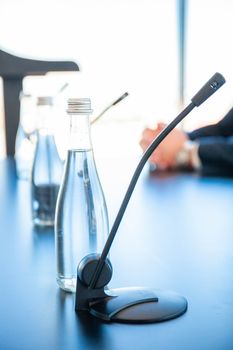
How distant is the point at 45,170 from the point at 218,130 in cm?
91


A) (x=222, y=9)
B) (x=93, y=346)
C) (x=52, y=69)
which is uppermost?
(x=222, y=9)

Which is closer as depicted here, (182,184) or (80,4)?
(182,184)

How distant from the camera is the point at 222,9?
4.54 meters

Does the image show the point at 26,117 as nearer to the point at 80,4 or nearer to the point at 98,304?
the point at 98,304

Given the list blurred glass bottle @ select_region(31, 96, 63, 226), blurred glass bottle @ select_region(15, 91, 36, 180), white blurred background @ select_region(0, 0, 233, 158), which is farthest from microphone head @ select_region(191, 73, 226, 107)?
white blurred background @ select_region(0, 0, 233, 158)

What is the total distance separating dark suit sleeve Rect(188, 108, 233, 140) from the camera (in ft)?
5.41

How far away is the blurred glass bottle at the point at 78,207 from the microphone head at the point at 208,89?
0.48 feet

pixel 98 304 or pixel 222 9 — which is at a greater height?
pixel 222 9

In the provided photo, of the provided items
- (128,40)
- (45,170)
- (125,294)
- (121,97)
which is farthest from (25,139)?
(128,40)

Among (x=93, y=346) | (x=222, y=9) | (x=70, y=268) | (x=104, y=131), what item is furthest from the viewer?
(x=104, y=131)

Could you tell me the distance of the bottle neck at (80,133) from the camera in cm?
68

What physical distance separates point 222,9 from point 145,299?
427cm

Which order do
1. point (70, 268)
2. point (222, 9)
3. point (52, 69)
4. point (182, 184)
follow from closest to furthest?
point (70, 268), point (182, 184), point (52, 69), point (222, 9)

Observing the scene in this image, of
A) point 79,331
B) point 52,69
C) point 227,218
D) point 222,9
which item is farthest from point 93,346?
point 222,9
